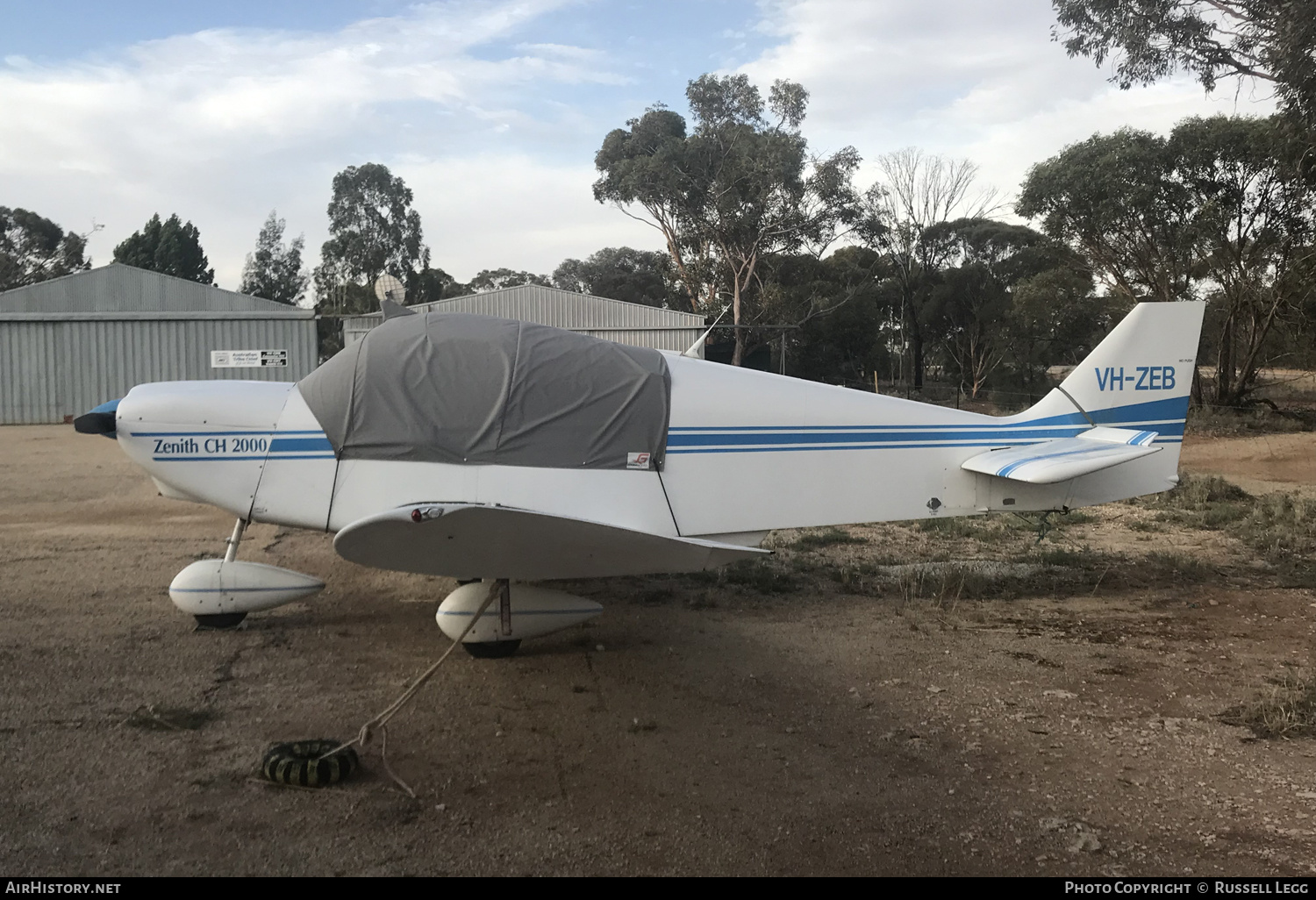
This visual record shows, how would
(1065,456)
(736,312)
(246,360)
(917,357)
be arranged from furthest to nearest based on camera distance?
1. (917,357)
2. (736,312)
3. (246,360)
4. (1065,456)

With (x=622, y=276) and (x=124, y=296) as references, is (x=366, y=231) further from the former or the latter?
(x=124, y=296)

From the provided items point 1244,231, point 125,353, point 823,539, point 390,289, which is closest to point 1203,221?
point 1244,231

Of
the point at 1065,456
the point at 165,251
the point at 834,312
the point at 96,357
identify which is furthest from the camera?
the point at 165,251

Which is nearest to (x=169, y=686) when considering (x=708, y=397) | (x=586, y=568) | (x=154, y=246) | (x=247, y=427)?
(x=247, y=427)

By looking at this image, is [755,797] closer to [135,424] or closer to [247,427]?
[247,427]

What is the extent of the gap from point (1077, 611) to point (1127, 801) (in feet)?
10.5

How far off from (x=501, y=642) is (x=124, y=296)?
2799 centimetres

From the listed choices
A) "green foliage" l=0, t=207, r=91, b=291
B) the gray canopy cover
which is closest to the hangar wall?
the gray canopy cover

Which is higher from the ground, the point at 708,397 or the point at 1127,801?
the point at 708,397

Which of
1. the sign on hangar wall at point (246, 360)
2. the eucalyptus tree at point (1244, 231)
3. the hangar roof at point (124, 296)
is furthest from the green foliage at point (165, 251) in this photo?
the eucalyptus tree at point (1244, 231)

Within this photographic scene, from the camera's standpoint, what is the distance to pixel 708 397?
5.71 metres

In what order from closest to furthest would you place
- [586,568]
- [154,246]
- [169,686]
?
[169,686], [586,568], [154,246]

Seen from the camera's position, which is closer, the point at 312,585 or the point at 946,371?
the point at 312,585

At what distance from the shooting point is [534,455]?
522 cm
